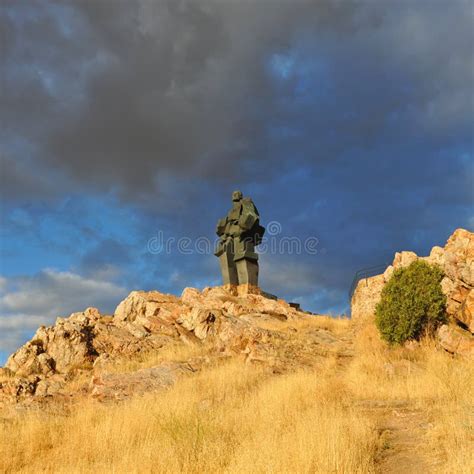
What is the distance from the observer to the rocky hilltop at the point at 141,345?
14.0m

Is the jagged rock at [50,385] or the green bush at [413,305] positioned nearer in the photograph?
the jagged rock at [50,385]

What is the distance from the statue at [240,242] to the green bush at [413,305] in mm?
13179

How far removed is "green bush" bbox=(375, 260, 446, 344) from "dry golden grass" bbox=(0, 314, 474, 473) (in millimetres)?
1747

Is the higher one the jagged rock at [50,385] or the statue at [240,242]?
the statue at [240,242]

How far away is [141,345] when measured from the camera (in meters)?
18.2

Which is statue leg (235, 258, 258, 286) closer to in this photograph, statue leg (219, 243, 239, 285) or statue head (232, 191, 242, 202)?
statue leg (219, 243, 239, 285)

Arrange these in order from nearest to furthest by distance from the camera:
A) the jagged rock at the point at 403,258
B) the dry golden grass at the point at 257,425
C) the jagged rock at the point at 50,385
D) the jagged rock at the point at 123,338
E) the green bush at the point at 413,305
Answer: the dry golden grass at the point at 257,425, the jagged rock at the point at 50,385, the green bush at the point at 413,305, the jagged rock at the point at 123,338, the jagged rock at the point at 403,258

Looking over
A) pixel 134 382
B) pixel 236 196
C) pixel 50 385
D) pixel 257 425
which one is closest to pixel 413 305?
pixel 257 425

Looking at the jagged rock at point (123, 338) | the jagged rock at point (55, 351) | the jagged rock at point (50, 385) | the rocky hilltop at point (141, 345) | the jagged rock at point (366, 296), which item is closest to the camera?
the rocky hilltop at point (141, 345)

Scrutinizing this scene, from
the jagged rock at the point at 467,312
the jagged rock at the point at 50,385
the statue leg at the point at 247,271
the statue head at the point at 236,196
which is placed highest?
the statue head at the point at 236,196

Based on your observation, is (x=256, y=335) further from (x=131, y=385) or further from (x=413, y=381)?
(x=413, y=381)

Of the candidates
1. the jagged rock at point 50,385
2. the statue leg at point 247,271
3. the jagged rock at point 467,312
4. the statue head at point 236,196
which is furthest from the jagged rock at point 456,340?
the statue head at point 236,196

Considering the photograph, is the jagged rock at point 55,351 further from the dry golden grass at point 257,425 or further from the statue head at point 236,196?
the statue head at point 236,196

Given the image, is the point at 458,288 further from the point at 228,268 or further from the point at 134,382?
the point at 228,268
